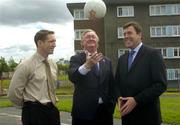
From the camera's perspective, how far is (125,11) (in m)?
59.6

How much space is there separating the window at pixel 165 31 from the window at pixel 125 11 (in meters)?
3.01

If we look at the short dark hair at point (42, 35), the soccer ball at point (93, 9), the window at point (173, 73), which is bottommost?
the window at point (173, 73)

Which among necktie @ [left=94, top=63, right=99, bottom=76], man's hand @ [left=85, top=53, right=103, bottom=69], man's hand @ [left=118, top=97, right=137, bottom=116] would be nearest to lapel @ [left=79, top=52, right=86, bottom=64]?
necktie @ [left=94, top=63, right=99, bottom=76]

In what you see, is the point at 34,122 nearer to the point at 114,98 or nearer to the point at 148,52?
the point at 114,98

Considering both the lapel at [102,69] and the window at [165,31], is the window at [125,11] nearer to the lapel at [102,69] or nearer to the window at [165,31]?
the window at [165,31]

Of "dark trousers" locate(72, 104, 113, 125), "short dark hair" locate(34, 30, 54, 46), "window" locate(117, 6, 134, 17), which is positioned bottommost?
Answer: "dark trousers" locate(72, 104, 113, 125)

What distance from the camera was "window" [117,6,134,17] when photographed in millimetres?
59394

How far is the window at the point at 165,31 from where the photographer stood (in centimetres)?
5891

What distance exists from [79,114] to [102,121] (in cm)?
30

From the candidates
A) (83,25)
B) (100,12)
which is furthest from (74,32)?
(100,12)

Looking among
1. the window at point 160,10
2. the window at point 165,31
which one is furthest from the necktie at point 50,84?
the window at point 160,10

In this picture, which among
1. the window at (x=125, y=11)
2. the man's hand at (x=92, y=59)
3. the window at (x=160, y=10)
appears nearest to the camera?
the man's hand at (x=92, y=59)

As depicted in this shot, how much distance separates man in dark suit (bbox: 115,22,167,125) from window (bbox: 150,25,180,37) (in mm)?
53568

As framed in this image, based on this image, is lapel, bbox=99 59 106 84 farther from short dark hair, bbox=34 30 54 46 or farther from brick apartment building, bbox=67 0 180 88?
brick apartment building, bbox=67 0 180 88
